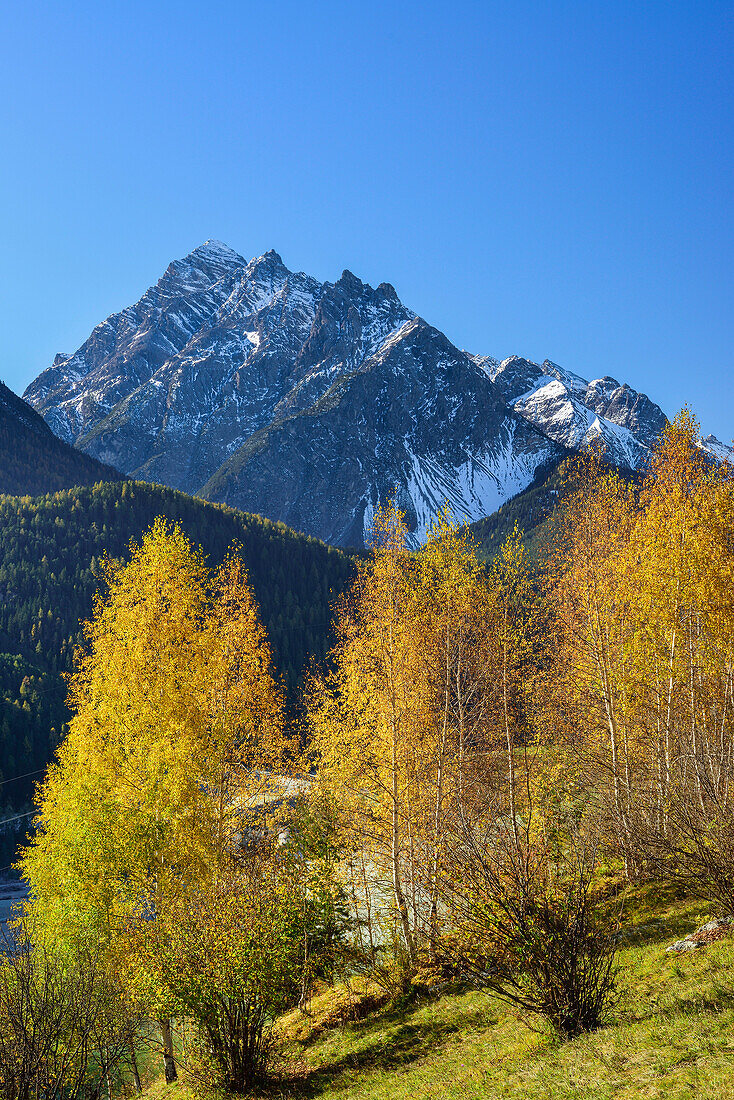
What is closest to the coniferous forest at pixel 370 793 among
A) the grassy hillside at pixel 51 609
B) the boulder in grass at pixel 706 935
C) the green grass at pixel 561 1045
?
the boulder in grass at pixel 706 935

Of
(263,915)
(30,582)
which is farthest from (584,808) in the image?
(30,582)

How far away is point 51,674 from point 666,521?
143 metres

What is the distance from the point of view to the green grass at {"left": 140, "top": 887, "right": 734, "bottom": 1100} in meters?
8.42

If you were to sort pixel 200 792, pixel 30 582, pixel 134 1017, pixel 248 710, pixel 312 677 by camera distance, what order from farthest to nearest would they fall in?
pixel 30 582, pixel 312 677, pixel 248 710, pixel 200 792, pixel 134 1017

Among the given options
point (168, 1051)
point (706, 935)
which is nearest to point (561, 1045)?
point (706, 935)

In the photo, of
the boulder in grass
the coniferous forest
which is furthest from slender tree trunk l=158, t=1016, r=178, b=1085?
the boulder in grass

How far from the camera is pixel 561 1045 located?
10328 millimetres

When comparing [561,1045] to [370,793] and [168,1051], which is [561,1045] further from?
[370,793]

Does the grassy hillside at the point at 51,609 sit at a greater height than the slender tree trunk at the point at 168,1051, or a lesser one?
greater

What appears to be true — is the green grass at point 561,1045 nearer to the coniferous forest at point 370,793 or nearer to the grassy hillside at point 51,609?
the coniferous forest at point 370,793

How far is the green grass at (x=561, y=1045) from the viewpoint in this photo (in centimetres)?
842

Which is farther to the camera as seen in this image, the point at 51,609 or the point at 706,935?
the point at 51,609

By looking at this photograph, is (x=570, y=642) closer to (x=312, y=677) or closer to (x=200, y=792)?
(x=312, y=677)

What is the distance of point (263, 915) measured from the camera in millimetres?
14453
